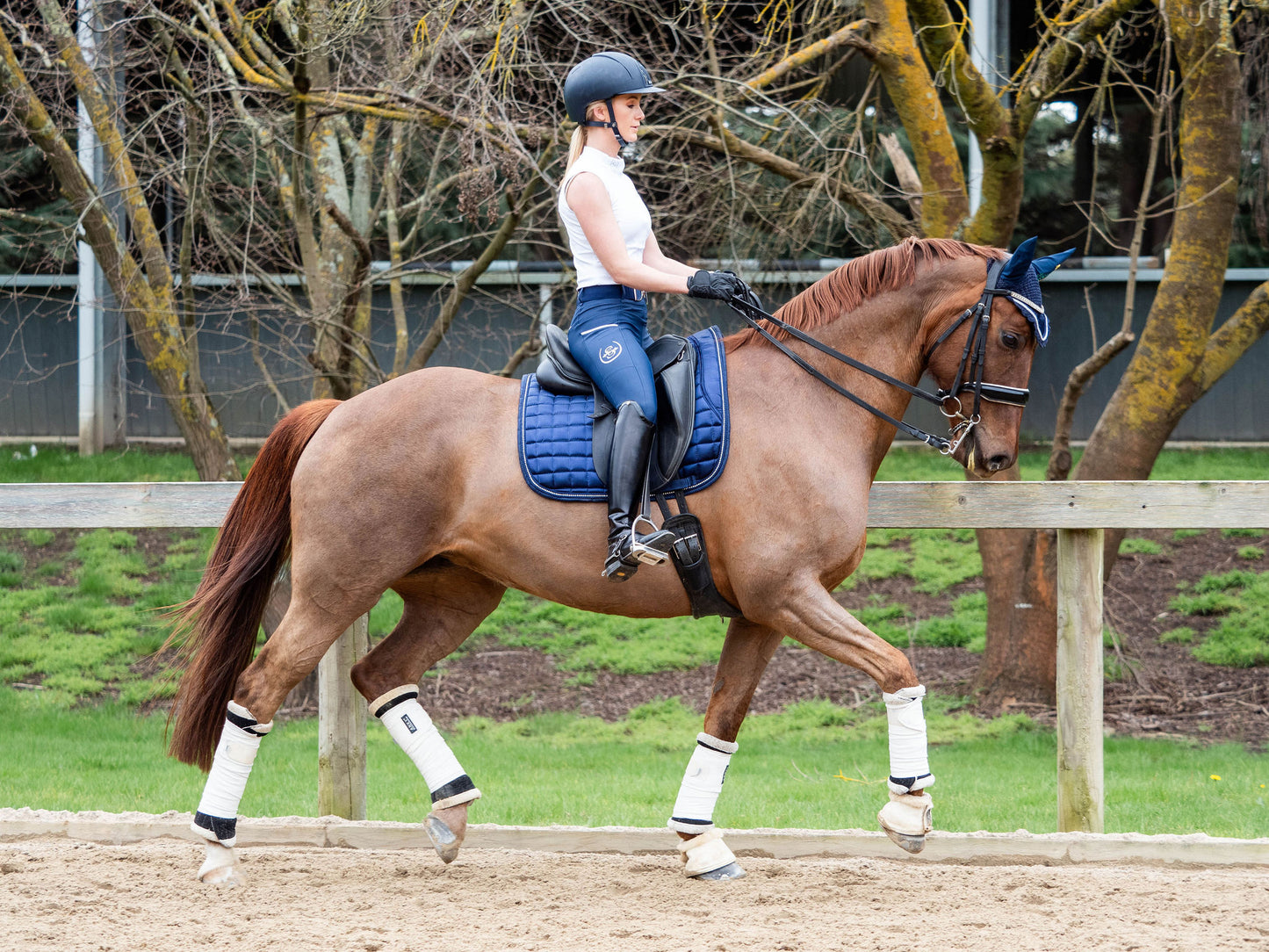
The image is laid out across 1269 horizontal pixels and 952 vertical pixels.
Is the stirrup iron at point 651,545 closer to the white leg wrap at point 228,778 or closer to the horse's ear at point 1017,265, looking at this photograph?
the horse's ear at point 1017,265

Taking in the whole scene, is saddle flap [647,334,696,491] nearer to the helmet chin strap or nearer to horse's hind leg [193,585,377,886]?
the helmet chin strap

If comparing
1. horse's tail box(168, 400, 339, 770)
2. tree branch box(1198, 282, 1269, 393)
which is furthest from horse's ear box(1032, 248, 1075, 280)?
tree branch box(1198, 282, 1269, 393)

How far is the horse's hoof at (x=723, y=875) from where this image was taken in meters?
4.14

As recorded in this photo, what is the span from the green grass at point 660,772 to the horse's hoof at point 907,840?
5.05 ft

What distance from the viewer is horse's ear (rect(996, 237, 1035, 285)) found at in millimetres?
3822

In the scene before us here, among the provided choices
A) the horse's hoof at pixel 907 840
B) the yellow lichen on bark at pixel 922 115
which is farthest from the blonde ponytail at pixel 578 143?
the yellow lichen on bark at pixel 922 115

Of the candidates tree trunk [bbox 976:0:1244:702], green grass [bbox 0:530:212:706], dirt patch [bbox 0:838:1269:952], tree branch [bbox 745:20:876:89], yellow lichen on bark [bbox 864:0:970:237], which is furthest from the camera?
green grass [bbox 0:530:212:706]

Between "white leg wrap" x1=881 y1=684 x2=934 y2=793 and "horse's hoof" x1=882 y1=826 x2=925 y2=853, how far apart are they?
14cm

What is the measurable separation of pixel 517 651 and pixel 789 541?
5.84 m

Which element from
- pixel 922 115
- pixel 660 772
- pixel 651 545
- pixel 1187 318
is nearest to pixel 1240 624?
pixel 1187 318

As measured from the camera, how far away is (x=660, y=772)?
268 inches

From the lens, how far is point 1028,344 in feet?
12.9

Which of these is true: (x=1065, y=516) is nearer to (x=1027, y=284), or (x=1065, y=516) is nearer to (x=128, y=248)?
(x=1027, y=284)

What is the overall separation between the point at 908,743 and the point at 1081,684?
1.11 meters
